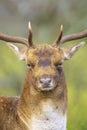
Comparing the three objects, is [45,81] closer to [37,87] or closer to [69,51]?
[37,87]

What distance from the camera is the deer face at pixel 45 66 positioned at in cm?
1421

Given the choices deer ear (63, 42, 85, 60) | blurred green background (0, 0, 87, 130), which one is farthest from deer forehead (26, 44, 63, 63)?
blurred green background (0, 0, 87, 130)

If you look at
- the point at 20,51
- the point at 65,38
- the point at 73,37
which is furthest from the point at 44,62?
the point at 73,37

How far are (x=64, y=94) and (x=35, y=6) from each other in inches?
621

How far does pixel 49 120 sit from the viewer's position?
48.3 ft

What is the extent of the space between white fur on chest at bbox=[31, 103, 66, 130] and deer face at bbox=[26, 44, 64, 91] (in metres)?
0.44

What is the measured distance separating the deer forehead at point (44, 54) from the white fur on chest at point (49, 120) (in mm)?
702

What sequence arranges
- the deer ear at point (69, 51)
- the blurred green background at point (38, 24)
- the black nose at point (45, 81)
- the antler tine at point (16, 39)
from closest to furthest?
the black nose at point (45, 81), the deer ear at point (69, 51), the antler tine at point (16, 39), the blurred green background at point (38, 24)

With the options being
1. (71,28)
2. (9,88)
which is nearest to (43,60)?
(9,88)

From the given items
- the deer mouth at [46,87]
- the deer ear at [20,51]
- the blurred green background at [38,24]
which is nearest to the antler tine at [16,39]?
the deer ear at [20,51]

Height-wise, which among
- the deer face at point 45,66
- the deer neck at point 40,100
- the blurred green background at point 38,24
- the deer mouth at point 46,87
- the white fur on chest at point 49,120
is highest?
the blurred green background at point 38,24

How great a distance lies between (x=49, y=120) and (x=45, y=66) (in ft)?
2.63

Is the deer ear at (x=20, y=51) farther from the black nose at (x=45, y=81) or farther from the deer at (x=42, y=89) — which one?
the black nose at (x=45, y=81)

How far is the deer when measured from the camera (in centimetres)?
1438
